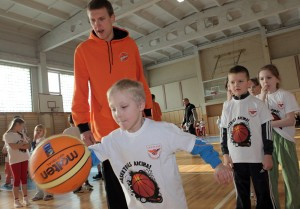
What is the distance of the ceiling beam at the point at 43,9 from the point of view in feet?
36.2

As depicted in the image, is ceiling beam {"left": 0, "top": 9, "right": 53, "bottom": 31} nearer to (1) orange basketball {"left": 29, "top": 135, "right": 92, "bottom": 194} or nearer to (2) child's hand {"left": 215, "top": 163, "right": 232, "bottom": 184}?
(1) orange basketball {"left": 29, "top": 135, "right": 92, "bottom": 194}

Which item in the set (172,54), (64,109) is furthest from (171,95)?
(64,109)

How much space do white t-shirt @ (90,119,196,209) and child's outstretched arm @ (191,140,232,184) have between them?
6 centimetres

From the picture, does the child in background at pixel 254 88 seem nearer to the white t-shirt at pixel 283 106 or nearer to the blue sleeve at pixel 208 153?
the white t-shirt at pixel 283 106

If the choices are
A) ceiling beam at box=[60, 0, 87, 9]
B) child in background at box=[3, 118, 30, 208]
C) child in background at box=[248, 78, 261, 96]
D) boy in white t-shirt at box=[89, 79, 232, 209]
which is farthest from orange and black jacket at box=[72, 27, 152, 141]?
ceiling beam at box=[60, 0, 87, 9]

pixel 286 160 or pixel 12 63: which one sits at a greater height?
pixel 12 63

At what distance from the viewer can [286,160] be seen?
9.37 feet

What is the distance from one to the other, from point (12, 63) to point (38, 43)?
1822mm

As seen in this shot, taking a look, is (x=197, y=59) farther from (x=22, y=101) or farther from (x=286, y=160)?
(x=286, y=160)

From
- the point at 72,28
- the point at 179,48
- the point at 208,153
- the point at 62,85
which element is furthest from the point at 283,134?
the point at 179,48

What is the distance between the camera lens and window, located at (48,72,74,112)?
50.6 ft

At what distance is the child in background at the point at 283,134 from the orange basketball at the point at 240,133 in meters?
0.33

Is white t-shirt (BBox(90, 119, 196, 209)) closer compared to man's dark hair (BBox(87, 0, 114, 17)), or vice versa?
white t-shirt (BBox(90, 119, 196, 209))

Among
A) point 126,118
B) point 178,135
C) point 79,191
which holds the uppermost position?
point 126,118
